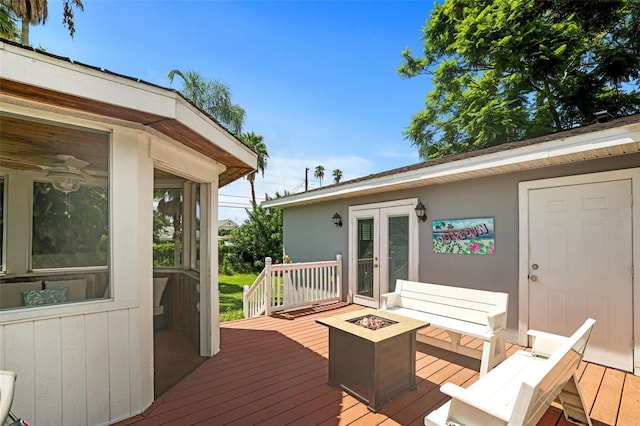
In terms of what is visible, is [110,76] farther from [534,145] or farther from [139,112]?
[534,145]

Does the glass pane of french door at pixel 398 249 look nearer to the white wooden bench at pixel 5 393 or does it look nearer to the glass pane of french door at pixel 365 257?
the glass pane of french door at pixel 365 257

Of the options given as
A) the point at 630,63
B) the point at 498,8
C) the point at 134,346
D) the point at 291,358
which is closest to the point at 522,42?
the point at 498,8

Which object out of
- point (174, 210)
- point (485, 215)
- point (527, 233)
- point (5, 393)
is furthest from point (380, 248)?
point (5, 393)

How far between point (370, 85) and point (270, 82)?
304 cm

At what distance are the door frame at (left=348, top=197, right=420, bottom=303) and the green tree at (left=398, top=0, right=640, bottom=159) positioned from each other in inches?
252

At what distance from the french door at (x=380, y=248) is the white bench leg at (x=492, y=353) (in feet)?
6.35

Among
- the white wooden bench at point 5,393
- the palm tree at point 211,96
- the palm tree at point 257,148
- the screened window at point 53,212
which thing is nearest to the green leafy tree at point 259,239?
the palm tree at point 257,148

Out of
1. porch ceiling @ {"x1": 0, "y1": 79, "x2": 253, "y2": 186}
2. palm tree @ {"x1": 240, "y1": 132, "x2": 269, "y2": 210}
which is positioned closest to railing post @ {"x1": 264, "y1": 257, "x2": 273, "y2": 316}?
porch ceiling @ {"x1": 0, "y1": 79, "x2": 253, "y2": 186}

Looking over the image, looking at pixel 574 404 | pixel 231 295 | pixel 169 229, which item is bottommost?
pixel 231 295

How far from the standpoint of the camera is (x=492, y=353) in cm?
292

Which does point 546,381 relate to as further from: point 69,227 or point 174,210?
point 174,210

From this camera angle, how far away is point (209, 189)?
354 centimetres

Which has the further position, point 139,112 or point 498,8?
point 498,8

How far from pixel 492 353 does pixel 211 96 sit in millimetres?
15321
